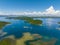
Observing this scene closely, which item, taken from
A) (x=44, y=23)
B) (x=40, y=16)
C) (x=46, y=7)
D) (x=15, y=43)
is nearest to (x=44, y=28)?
(x=44, y=23)

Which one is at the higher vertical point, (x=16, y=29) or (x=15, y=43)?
(x=16, y=29)

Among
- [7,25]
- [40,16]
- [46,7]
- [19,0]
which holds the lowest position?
[7,25]

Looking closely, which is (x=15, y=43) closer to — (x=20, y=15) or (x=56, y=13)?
(x=20, y=15)

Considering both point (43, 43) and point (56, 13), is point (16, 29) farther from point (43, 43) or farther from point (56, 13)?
point (56, 13)

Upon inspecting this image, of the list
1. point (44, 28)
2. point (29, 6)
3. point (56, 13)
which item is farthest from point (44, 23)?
point (29, 6)

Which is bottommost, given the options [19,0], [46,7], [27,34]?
[27,34]

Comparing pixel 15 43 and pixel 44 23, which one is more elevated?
pixel 44 23

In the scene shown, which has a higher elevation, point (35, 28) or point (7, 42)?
point (35, 28)

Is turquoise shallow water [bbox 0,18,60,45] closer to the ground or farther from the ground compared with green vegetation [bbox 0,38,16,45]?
farther from the ground

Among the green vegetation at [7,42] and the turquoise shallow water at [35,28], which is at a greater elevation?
the turquoise shallow water at [35,28]
